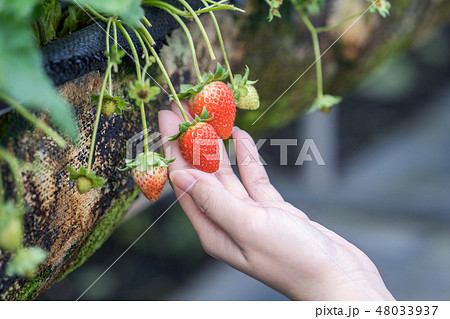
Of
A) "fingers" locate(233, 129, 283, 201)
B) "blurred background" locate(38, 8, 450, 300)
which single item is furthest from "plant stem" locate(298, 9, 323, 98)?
"blurred background" locate(38, 8, 450, 300)

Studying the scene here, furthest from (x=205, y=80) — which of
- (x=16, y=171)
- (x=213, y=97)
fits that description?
(x=16, y=171)

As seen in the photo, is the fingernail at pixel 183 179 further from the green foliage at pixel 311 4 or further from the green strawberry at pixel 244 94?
the green foliage at pixel 311 4

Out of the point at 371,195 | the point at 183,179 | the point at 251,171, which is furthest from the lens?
the point at 371,195

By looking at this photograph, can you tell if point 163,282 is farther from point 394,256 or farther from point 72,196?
point 72,196

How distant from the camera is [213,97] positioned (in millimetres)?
500

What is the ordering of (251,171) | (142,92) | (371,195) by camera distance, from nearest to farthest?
(142,92), (251,171), (371,195)

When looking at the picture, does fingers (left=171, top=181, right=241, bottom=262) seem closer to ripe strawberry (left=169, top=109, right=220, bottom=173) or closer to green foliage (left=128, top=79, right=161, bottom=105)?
ripe strawberry (left=169, top=109, right=220, bottom=173)

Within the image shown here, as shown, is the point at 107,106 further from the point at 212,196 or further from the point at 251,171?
the point at 251,171

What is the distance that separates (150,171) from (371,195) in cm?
171

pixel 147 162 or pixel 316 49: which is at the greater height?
pixel 316 49

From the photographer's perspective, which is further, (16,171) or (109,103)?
(109,103)

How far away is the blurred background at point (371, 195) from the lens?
1695mm

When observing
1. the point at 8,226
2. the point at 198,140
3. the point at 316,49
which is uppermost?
the point at 316,49

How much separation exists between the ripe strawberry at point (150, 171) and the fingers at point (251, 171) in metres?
0.16
